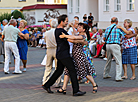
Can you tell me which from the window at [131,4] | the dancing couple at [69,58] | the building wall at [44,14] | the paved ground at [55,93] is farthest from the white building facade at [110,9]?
the dancing couple at [69,58]

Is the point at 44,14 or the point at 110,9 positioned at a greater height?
the point at 110,9

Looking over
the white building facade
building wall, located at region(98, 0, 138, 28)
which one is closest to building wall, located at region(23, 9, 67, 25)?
the white building facade

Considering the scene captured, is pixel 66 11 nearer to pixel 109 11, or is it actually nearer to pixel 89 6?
pixel 89 6

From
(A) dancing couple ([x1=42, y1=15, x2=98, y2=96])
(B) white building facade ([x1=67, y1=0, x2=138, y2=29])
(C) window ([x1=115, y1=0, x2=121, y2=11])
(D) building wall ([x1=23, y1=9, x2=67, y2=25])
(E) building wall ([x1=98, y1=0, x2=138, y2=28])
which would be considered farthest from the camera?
(D) building wall ([x1=23, y1=9, x2=67, y2=25])

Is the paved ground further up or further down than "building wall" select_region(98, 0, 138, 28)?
further down

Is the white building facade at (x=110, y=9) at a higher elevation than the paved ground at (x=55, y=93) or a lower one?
higher

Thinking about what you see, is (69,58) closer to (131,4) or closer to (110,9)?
(131,4)

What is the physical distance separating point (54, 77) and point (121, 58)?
3044 mm

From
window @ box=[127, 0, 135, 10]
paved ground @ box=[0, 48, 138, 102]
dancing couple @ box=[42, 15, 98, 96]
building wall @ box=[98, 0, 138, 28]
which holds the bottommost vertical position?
paved ground @ box=[0, 48, 138, 102]

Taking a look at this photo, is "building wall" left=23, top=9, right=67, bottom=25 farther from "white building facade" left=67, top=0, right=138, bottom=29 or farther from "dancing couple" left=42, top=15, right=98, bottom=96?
"dancing couple" left=42, top=15, right=98, bottom=96

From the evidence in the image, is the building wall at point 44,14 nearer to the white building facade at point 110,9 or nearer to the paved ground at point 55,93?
the white building facade at point 110,9

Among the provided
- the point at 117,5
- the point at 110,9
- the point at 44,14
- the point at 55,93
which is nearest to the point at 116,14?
the point at 117,5

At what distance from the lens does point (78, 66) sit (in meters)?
8.81

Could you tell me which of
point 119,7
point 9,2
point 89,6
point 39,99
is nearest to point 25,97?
point 39,99
